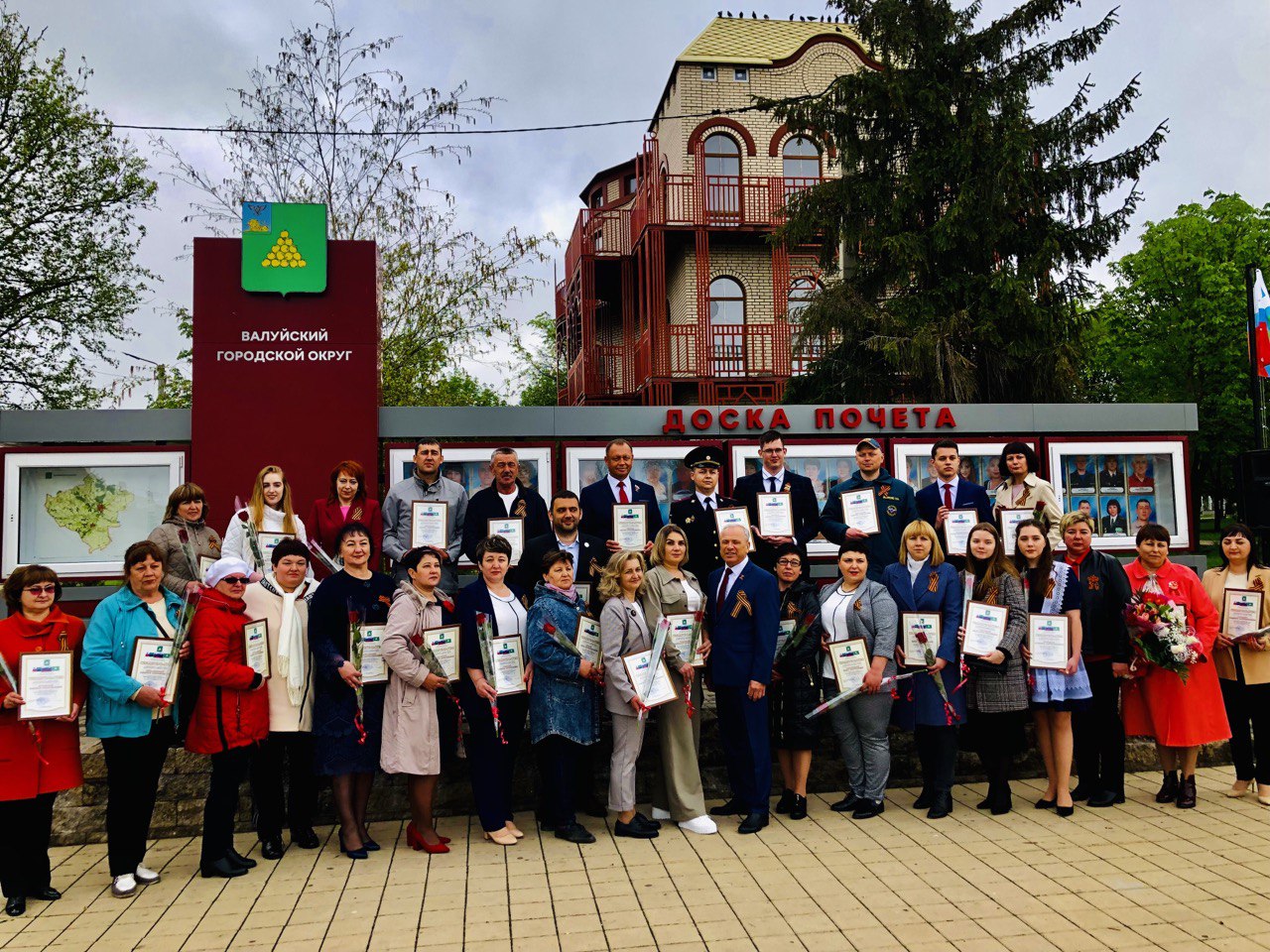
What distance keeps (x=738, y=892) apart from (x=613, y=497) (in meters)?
3.38

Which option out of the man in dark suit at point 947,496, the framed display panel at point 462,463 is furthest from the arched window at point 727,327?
the man in dark suit at point 947,496

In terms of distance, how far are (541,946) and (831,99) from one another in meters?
16.7

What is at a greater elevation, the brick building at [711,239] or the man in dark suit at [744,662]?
the brick building at [711,239]

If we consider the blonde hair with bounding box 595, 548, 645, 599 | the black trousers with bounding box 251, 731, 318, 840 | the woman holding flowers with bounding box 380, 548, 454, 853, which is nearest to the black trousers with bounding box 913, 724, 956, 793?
the blonde hair with bounding box 595, 548, 645, 599

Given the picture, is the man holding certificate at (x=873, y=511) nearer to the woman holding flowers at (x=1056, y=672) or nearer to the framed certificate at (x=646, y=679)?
the woman holding flowers at (x=1056, y=672)

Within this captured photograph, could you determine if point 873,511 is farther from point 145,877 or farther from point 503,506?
point 145,877

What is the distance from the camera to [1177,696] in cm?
735

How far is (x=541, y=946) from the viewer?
4.97 meters

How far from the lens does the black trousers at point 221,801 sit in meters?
6.07

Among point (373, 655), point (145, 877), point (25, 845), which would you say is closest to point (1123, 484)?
point (373, 655)

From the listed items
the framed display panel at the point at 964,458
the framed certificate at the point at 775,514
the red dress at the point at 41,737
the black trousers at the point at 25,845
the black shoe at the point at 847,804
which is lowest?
the black shoe at the point at 847,804

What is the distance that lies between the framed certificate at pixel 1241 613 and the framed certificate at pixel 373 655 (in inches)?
241

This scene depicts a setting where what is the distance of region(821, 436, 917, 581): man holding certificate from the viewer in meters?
7.95

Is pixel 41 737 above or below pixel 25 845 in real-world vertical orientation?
above
